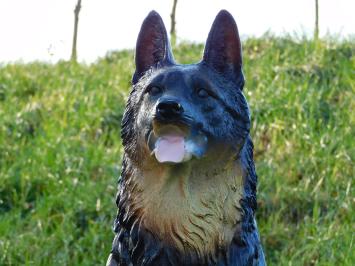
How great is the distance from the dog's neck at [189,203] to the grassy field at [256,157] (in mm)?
2319

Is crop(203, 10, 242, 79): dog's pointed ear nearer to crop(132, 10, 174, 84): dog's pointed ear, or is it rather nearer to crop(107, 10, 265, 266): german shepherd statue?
crop(107, 10, 265, 266): german shepherd statue

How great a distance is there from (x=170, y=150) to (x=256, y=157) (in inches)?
140

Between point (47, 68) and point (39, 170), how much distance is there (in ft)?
8.94

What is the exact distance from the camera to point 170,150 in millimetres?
2623

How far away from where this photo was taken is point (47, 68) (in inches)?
343

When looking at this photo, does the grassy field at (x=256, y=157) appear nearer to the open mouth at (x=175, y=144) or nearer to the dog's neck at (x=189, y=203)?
the dog's neck at (x=189, y=203)

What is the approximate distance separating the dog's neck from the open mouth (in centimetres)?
8

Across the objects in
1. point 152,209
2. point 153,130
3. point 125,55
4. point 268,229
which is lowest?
point 268,229

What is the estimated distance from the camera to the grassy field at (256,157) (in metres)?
5.33

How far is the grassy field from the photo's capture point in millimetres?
5328

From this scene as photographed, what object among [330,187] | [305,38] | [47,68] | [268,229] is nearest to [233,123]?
[268,229]

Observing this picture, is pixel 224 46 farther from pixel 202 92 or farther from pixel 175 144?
pixel 175 144

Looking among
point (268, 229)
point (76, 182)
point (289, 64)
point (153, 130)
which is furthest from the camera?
point (289, 64)

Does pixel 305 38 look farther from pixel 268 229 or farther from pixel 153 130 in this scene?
pixel 153 130
